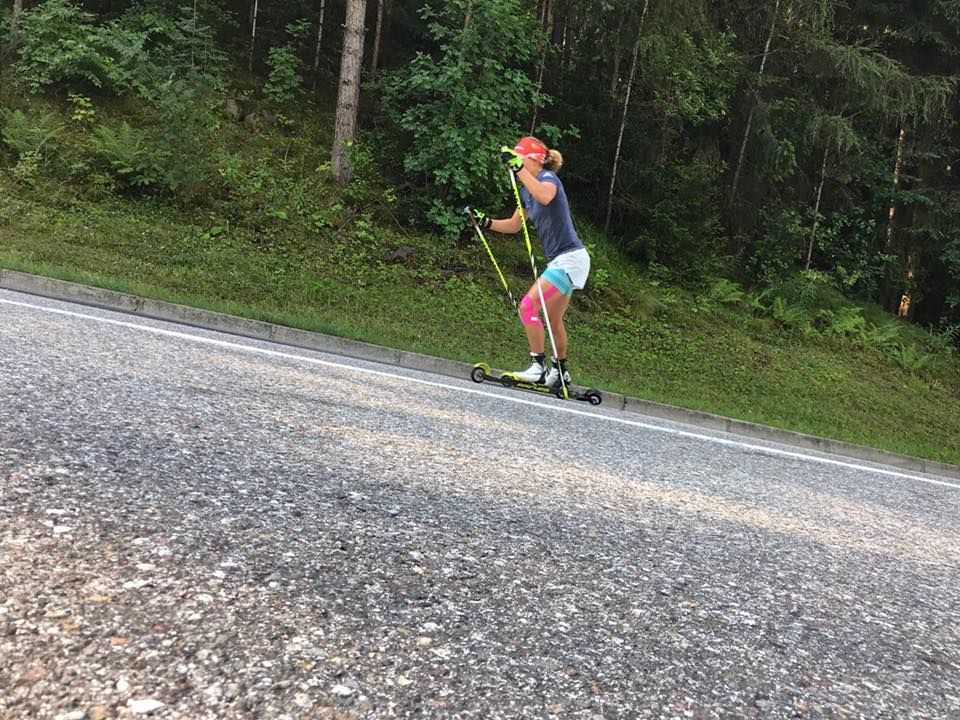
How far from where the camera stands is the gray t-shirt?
6797mm

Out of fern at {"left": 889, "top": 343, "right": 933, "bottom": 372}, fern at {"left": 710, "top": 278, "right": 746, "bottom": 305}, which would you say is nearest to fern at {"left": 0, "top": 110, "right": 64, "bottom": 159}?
fern at {"left": 710, "top": 278, "right": 746, "bottom": 305}

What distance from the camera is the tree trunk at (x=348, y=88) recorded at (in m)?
14.6

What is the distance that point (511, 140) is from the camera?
14.8m

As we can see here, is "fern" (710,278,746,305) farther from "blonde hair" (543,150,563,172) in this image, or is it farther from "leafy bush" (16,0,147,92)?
"leafy bush" (16,0,147,92)

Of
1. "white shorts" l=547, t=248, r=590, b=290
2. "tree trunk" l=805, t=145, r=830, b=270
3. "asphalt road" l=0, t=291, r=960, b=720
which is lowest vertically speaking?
"asphalt road" l=0, t=291, r=960, b=720

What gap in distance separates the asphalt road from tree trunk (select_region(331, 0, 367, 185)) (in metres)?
11.3

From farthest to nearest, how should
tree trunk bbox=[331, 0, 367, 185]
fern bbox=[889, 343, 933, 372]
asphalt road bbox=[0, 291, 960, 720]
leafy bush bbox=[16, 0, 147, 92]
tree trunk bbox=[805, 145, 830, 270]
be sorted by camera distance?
tree trunk bbox=[805, 145, 830, 270], fern bbox=[889, 343, 933, 372], tree trunk bbox=[331, 0, 367, 185], leafy bush bbox=[16, 0, 147, 92], asphalt road bbox=[0, 291, 960, 720]

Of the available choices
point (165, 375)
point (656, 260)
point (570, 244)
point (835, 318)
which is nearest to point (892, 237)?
point (835, 318)

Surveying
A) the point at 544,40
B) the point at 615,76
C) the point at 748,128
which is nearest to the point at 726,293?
the point at 748,128

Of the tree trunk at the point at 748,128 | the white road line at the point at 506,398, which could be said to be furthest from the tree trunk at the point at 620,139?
the white road line at the point at 506,398

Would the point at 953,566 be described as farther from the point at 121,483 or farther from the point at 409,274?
the point at 409,274

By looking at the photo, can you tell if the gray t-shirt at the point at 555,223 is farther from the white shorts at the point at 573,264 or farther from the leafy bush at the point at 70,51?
the leafy bush at the point at 70,51

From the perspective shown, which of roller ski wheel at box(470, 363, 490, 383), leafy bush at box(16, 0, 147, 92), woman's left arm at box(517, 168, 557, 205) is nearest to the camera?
woman's left arm at box(517, 168, 557, 205)

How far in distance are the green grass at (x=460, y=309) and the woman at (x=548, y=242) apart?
8.49 ft
